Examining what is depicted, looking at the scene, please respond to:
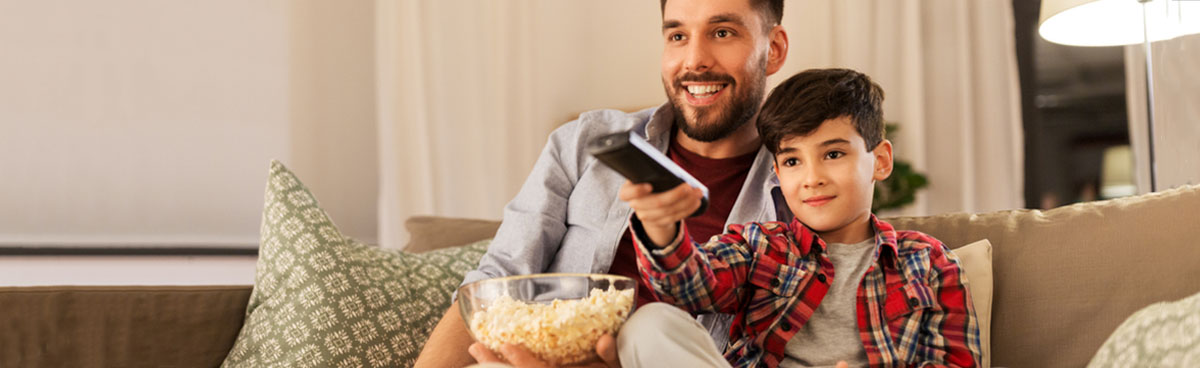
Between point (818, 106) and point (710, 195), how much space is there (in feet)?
1.09

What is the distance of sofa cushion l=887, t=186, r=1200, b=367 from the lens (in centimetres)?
124

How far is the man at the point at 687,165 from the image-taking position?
1475mm

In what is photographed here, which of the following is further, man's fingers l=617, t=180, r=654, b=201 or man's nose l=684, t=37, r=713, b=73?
man's nose l=684, t=37, r=713, b=73

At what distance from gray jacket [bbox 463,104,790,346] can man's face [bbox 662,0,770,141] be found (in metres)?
0.09

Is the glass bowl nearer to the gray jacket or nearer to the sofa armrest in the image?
the gray jacket

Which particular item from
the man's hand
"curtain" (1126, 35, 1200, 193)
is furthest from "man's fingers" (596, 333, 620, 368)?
"curtain" (1126, 35, 1200, 193)

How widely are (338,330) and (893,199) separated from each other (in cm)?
294

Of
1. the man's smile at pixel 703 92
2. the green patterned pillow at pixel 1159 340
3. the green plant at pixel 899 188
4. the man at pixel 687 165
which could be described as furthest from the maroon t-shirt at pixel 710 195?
the green plant at pixel 899 188

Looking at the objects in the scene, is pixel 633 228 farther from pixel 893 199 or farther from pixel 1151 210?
pixel 893 199

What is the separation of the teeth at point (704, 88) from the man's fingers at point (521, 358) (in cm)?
76

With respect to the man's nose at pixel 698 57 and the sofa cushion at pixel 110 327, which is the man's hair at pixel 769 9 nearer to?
the man's nose at pixel 698 57

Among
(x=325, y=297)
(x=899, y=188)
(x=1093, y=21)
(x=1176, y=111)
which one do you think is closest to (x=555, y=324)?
(x=325, y=297)

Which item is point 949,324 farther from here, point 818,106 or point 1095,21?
point 1095,21

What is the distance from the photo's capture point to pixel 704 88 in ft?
4.97
